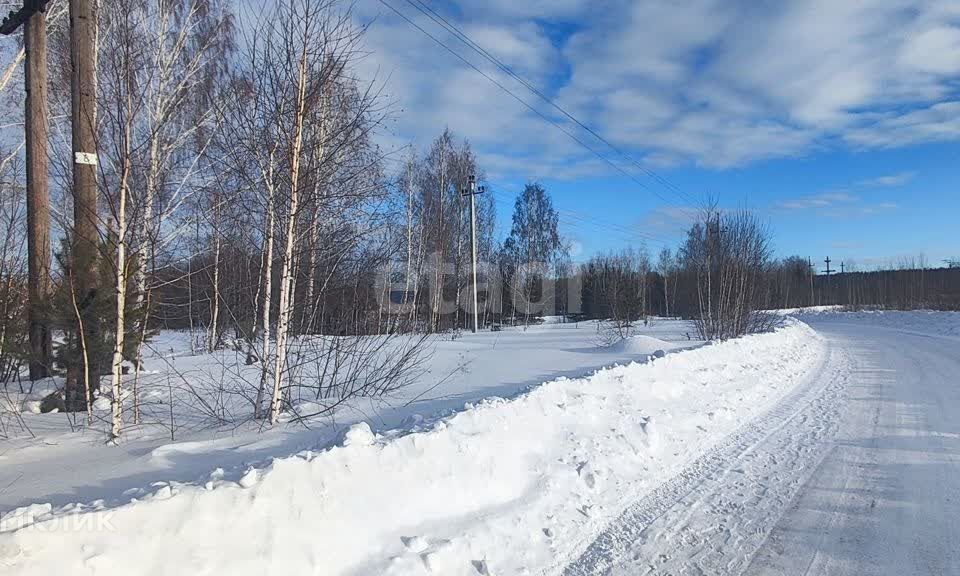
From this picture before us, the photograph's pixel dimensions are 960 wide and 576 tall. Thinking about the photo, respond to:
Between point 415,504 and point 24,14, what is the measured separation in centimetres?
923

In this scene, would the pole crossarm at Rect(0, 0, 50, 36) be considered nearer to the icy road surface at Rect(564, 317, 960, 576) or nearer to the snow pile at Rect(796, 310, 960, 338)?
the icy road surface at Rect(564, 317, 960, 576)

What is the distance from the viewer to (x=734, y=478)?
4.82 metres

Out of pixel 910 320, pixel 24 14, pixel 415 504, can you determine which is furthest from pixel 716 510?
pixel 910 320

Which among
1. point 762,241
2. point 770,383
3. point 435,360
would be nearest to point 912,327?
point 762,241

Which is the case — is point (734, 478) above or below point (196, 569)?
below

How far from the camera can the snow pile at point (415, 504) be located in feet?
7.82

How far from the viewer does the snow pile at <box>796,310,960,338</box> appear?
79.0 ft

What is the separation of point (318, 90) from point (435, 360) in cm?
630

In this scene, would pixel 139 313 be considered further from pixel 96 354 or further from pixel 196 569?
pixel 196 569

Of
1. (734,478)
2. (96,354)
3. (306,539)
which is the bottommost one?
(734,478)

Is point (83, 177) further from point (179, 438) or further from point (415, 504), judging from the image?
point (415, 504)

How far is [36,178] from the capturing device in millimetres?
8227

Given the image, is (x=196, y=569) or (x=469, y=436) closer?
(x=196, y=569)

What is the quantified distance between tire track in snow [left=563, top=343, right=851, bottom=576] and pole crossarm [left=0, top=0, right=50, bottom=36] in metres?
9.92
